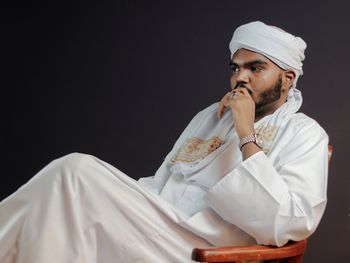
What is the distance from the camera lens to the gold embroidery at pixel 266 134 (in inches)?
104

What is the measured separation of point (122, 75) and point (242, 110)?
159cm

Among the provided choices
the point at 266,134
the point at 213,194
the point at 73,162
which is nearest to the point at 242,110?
the point at 266,134

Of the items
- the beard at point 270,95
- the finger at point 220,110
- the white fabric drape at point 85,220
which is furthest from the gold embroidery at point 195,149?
the white fabric drape at point 85,220

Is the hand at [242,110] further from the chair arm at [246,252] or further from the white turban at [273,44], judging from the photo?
the chair arm at [246,252]

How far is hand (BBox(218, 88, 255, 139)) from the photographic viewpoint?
100.0 inches

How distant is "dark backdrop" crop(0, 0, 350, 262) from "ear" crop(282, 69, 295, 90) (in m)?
0.87

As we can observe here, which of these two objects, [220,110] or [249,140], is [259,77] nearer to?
[220,110]

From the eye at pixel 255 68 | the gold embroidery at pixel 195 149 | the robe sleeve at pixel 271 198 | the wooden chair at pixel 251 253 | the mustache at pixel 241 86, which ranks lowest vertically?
the wooden chair at pixel 251 253

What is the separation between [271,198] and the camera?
2.32m

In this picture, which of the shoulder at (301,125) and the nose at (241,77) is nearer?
the shoulder at (301,125)

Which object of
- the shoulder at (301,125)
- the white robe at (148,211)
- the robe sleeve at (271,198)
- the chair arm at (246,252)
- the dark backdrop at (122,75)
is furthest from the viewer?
the dark backdrop at (122,75)

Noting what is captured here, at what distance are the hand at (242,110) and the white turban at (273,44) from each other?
0.17m

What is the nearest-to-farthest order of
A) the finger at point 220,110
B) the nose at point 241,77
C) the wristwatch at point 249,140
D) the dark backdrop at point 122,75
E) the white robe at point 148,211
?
1. the white robe at point 148,211
2. the wristwatch at point 249,140
3. the nose at point 241,77
4. the finger at point 220,110
5. the dark backdrop at point 122,75

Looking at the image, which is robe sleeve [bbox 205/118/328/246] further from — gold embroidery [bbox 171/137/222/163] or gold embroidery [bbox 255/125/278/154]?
gold embroidery [bbox 171/137/222/163]
